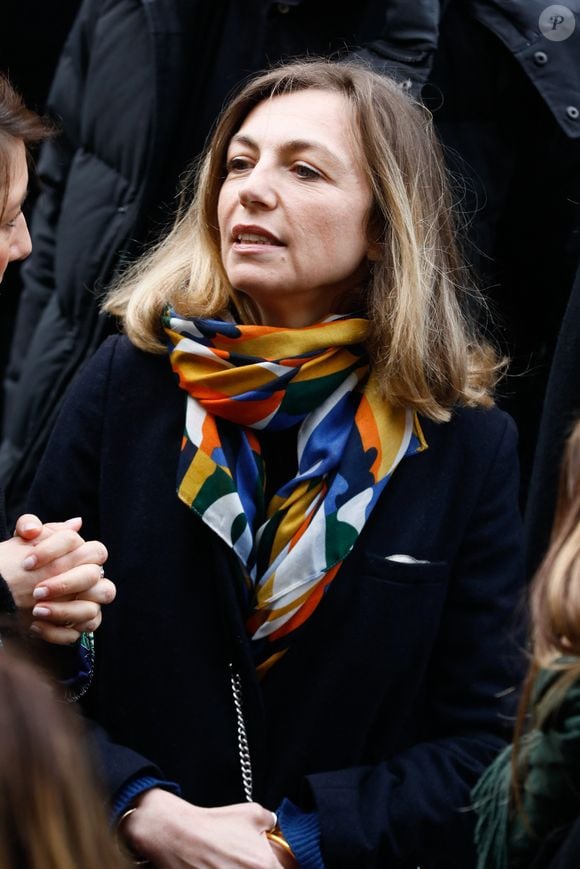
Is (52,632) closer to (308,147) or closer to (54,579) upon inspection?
(54,579)

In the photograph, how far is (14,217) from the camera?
2.11 m

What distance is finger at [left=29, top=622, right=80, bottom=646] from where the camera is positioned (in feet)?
6.54

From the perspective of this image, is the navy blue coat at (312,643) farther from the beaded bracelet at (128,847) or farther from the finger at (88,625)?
the finger at (88,625)

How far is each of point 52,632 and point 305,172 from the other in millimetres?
879

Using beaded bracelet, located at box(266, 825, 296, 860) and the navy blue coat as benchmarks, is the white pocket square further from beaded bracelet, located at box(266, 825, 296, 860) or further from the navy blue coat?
beaded bracelet, located at box(266, 825, 296, 860)

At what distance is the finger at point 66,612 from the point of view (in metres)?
1.97

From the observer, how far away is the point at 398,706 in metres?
2.27

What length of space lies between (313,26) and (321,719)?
5.04 feet

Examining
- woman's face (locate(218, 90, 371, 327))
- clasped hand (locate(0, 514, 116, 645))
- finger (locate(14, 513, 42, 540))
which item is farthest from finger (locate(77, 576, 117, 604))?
woman's face (locate(218, 90, 371, 327))

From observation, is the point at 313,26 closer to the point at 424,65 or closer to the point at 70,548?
the point at 424,65

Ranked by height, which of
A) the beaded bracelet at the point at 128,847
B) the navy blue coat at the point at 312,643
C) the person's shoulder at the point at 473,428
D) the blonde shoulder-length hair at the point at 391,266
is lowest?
the beaded bracelet at the point at 128,847

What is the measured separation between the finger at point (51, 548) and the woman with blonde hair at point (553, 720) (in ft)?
2.28

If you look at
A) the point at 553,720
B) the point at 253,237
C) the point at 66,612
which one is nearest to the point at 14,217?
the point at 253,237

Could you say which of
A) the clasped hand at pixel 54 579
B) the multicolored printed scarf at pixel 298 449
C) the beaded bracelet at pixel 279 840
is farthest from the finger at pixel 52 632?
the beaded bracelet at pixel 279 840
